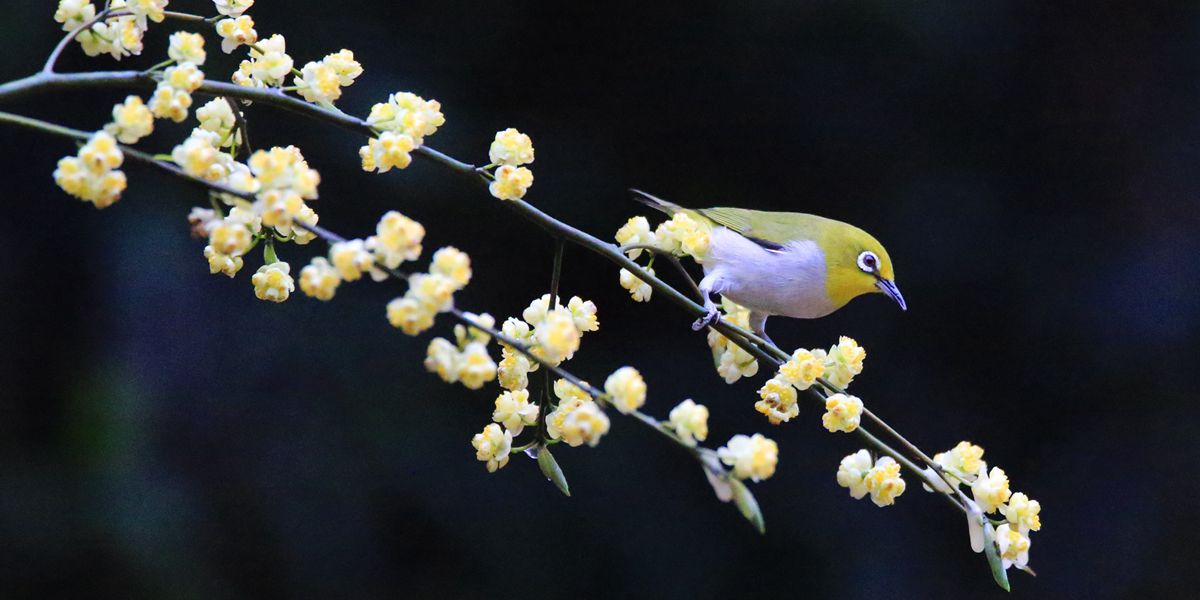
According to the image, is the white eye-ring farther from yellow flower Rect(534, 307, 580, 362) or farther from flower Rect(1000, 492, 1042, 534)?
yellow flower Rect(534, 307, 580, 362)

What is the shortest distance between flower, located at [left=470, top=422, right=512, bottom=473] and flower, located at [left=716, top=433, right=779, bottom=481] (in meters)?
0.26

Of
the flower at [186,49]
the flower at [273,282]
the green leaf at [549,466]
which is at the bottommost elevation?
the green leaf at [549,466]

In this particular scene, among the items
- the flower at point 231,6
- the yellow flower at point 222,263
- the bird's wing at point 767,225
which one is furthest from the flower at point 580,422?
the bird's wing at point 767,225

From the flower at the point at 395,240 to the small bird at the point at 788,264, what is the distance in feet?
2.04

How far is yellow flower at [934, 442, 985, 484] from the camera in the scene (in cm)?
91

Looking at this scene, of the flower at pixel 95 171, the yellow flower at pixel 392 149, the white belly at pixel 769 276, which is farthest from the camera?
the white belly at pixel 769 276

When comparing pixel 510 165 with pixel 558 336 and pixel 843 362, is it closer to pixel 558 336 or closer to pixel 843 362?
pixel 558 336

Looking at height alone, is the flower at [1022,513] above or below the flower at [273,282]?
above

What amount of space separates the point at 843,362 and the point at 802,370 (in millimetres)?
76

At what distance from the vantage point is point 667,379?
8.86 ft

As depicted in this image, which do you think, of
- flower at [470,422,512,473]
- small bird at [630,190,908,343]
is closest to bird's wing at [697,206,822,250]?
small bird at [630,190,908,343]

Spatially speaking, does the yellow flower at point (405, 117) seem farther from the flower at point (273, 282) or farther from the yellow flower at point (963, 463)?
the yellow flower at point (963, 463)

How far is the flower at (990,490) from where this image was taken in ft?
2.96

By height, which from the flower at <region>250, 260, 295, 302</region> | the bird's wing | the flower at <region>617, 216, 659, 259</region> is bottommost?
the bird's wing
